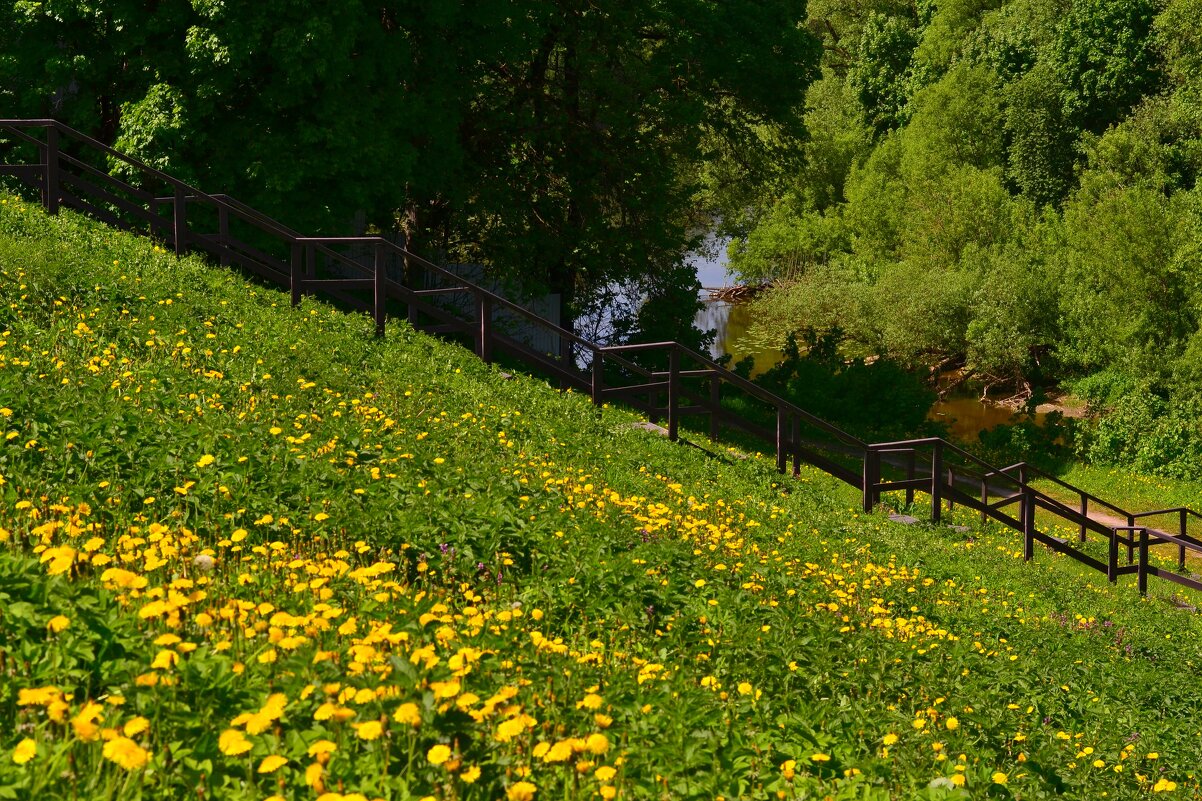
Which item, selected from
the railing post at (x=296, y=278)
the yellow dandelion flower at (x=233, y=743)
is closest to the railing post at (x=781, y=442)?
the railing post at (x=296, y=278)

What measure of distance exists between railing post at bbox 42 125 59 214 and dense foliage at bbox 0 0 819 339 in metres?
1.95

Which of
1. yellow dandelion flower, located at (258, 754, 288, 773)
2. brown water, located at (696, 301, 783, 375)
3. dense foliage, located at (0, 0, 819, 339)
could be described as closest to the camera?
yellow dandelion flower, located at (258, 754, 288, 773)

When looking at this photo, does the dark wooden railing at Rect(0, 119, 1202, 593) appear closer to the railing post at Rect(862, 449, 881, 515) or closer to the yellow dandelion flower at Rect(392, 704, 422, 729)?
the railing post at Rect(862, 449, 881, 515)

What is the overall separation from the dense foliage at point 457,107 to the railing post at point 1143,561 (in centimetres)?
1327

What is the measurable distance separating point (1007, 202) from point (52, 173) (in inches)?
1712

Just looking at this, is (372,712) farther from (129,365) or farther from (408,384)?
(408,384)

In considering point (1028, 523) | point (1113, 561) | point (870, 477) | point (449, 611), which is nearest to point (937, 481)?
point (870, 477)

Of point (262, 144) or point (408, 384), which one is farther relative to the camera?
point (262, 144)

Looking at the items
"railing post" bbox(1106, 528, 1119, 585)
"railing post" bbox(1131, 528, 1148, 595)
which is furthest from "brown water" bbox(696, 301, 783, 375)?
"railing post" bbox(1106, 528, 1119, 585)

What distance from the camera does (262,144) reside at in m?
18.6

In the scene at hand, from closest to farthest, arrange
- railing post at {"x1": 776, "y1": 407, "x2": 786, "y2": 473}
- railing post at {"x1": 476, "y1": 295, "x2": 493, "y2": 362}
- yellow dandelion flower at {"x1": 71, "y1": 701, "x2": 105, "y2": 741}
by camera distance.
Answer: yellow dandelion flower at {"x1": 71, "y1": 701, "x2": 105, "y2": 741} < railing post at {"x1": 776, "y1": 407, "x2": 786, "y2": 473} < railing post at {"x1": 476, "y1": 295, "x2": 493, "y2": 362}

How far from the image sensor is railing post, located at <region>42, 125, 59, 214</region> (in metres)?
16.4

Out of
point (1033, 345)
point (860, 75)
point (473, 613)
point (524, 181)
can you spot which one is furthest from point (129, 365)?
point (860, 75)

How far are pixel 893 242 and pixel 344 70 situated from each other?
41.9 metres
